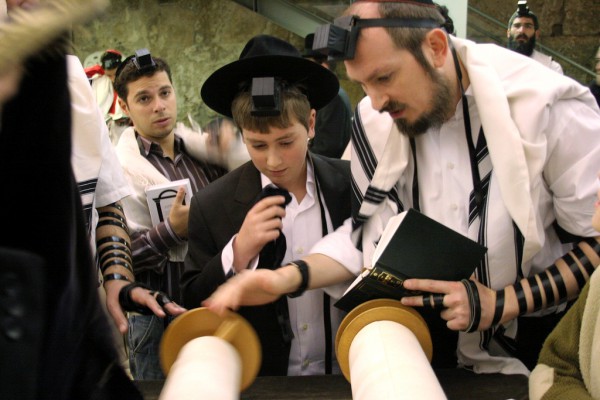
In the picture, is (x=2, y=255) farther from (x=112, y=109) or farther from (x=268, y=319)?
(x=112, y=109)

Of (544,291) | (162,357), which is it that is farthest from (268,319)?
(544,291)

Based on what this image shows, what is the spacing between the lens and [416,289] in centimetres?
161

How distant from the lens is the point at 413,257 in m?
1.58

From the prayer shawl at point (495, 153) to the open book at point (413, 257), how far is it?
193 mm

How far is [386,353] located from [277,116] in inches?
36.4

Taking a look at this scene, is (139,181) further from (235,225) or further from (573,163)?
(573,163)

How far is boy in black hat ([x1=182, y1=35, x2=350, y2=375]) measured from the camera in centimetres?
194

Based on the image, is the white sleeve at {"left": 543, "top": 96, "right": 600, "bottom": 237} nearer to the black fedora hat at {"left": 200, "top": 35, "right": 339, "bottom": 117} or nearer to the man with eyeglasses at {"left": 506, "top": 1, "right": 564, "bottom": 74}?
the black fedora hat at {"left": 200, "top": 35, "right": 339, "bottom": 117}

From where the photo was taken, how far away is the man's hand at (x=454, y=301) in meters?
1.61

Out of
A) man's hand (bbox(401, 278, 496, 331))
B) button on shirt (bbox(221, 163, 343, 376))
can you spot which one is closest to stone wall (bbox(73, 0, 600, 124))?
button on shirt (bbox(221, 163, 343, 376))

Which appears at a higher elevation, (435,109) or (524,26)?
(435,109)

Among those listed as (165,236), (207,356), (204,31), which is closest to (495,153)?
(207,356)

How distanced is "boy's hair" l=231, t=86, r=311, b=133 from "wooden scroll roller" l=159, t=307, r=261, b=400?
27.3 inches

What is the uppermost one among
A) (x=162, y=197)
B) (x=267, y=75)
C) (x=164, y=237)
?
(x=267, y=75)
